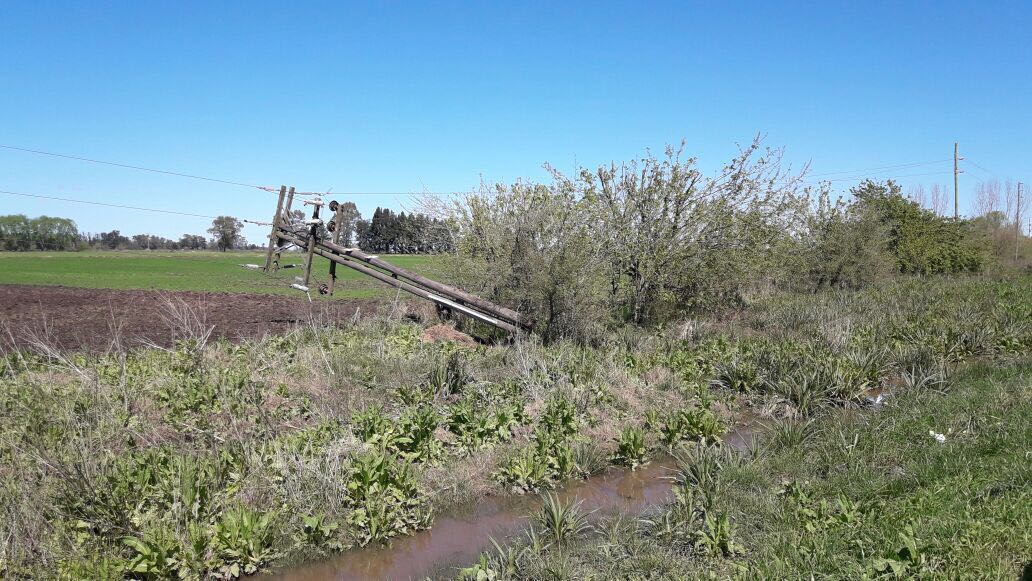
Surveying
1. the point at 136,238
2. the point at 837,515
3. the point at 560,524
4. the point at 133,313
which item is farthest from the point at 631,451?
the point at 136,238

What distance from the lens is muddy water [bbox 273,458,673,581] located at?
17.4 feet

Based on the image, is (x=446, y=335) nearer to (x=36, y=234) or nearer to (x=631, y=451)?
(x=631, y=451)

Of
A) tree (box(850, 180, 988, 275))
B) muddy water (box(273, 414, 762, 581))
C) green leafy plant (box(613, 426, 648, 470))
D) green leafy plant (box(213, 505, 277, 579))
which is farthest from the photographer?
tree (box(850, 180, 988, 275))

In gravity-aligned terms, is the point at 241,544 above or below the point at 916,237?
below

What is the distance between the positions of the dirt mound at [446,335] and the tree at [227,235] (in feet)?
197

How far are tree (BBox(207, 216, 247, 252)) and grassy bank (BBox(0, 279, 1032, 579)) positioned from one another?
214 ft

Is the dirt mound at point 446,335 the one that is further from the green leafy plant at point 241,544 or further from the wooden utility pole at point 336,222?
the green leafy plant at point 241,544

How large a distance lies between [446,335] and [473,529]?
8.58 m

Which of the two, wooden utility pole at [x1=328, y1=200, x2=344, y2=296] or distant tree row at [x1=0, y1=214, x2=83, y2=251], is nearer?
wooden utility pole at [x1=328, y1=200, x2=344, y2=296]

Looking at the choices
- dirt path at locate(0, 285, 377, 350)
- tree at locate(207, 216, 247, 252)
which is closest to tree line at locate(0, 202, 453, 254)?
tree at locate(207, 216, 247, 252)

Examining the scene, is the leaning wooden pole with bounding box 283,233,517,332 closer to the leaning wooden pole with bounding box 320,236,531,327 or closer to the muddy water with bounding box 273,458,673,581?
the leaning wooden pole with bounding box 320,236,531,327

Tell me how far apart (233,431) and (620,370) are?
5.81 metres

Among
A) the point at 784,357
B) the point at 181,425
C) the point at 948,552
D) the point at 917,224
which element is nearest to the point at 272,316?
the point at 181,425

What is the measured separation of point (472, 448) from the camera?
24.5ft
